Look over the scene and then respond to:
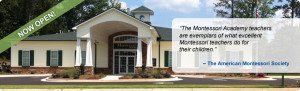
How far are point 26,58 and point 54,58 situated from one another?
2.38m

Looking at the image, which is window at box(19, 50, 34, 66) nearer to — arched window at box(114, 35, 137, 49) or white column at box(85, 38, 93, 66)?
arched window at box(114, 35, 137, 49)

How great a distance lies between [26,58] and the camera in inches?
1751

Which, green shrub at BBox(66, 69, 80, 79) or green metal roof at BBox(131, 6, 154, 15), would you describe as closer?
green shrub at BBox(66, 69, 80, 79)

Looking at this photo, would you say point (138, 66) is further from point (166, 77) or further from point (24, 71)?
point (24, 71)

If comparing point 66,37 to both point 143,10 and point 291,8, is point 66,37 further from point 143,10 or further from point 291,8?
point 291,8

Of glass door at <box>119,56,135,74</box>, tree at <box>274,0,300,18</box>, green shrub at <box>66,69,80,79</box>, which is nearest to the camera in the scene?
green shrub at <box>66,69,80,79</box>

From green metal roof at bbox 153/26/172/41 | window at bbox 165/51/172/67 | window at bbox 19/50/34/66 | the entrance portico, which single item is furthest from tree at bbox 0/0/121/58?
window at bbox 165/51/172/67

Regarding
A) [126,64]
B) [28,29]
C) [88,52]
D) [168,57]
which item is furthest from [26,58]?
[168,57]

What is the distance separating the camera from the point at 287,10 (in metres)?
60.8

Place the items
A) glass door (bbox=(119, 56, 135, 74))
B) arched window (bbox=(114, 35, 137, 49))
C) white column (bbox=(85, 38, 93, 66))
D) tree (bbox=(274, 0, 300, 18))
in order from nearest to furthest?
white column (bbox=(85, 38, 93, 66))
arched window (bbox=(114, 35, 137, 49))
glass door (bbox=(119, 56, 135, 74))
tree (bbox=(274, 0, 300, 18))

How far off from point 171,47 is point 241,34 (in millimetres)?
7278

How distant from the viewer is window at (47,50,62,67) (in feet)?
145

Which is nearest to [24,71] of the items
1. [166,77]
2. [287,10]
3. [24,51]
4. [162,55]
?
[24,51]

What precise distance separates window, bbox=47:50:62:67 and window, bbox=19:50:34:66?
1.44 m
